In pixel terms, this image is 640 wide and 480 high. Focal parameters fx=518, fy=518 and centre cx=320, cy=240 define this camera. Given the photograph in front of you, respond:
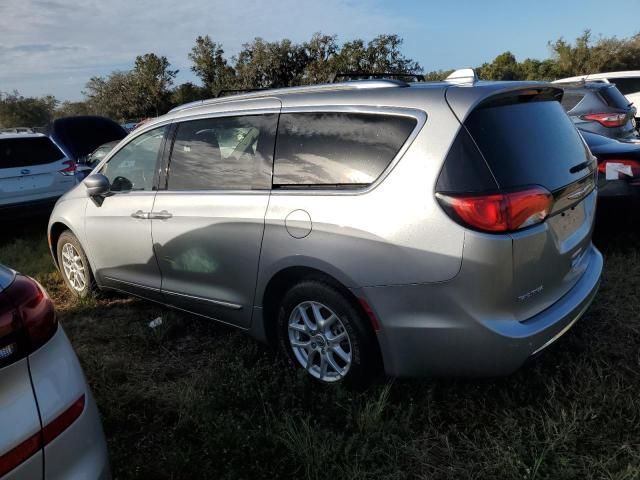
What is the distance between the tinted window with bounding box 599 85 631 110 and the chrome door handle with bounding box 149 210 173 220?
6.94m

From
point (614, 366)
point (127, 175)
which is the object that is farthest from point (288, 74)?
point (614, 366)

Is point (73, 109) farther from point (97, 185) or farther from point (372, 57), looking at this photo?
point (97, 185)

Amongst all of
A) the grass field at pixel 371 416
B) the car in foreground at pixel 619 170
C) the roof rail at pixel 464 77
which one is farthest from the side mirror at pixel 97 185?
the car in foreground at pixel 619 170

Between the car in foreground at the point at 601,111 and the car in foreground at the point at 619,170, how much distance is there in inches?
135

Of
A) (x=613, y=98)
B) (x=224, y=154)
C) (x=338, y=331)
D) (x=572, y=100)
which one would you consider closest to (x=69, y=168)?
(x=224, y=154)

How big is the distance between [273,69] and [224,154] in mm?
25424

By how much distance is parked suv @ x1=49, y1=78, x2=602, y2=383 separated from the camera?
229cm

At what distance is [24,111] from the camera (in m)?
42.2

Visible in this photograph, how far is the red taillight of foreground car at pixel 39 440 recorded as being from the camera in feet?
4.82

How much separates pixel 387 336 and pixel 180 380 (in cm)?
138

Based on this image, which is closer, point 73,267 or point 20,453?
point 20,453

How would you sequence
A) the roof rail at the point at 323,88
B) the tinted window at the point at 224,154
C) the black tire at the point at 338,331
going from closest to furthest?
the black tire at the point at 338,331
the roof rail at the point at 323,88
the tinted window at the point at 224,154

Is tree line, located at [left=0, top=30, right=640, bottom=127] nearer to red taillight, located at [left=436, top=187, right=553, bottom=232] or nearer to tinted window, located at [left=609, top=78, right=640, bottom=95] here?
tinted window, located at [left=609, top=78, right=640, bottom=95]

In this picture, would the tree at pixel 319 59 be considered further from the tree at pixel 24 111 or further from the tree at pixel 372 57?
the tree at pixel 24 111
